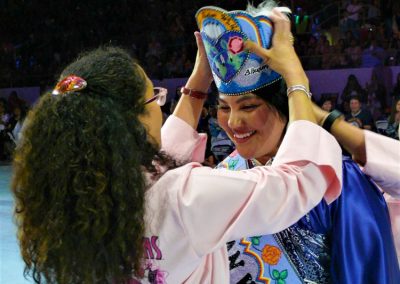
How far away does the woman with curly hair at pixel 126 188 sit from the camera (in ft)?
3.14

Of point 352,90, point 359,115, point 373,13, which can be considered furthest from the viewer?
point 373,13

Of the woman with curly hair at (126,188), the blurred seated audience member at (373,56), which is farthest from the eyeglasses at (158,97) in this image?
the blurred seated audience member at (373,56)

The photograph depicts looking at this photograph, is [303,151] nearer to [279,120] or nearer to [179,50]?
[279,120]

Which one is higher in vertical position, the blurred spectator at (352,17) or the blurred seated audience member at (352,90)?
the blurred spectator at (352,17)

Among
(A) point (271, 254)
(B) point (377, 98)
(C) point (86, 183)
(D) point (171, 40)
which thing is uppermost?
(C) point (86, 183)

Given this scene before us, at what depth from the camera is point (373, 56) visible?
772cm

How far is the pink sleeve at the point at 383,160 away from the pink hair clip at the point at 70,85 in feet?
1.83

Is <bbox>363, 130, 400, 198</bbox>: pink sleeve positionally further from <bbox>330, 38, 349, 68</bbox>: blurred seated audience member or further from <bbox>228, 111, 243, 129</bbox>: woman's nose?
<bbox>330, 38, 349, 68</bbox>: blurred seated audience member

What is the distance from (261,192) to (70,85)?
1.21ft

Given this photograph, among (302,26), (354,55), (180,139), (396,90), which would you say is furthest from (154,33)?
(180,139)

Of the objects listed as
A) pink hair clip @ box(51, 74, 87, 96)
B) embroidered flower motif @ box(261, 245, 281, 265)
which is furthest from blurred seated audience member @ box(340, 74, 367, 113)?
pink hair clip @ box(51, 74, 87, 96)

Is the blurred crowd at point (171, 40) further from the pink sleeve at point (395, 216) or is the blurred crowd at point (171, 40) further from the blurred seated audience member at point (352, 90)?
the pink sleeve at point (395, 216)

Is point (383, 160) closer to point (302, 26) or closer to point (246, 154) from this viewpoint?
point (246, 154)

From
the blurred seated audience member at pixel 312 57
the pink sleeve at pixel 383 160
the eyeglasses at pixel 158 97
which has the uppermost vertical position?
the eyeglasses at pixel 158 97
